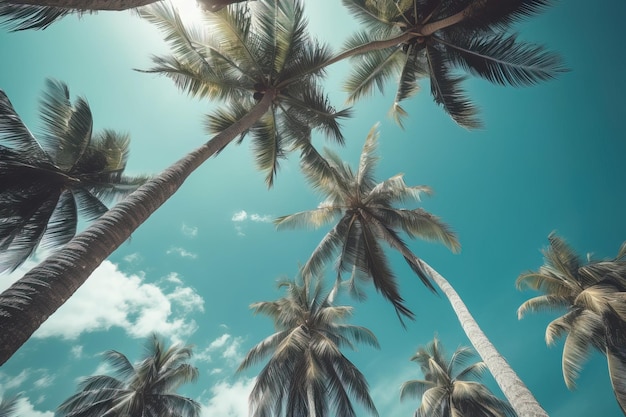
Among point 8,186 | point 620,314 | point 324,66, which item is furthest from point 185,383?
point 620,314

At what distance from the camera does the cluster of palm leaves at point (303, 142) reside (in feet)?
25.3

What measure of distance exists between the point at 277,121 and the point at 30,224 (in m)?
10.0

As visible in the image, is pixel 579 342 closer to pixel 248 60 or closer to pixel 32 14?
pixel 248 60

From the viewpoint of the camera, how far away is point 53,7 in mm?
3885

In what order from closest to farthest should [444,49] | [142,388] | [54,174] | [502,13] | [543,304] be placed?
[502,13] → [444,49] → [54,174] → [543,304] → [142,388]

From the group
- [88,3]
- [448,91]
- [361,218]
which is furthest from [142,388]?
[448,91]

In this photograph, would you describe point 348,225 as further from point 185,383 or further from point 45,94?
point 185,383

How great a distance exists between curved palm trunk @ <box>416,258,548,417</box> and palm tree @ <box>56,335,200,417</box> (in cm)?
1519

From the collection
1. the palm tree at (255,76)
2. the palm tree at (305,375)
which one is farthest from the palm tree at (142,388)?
the palm tree at (255,76)

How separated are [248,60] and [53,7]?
4.89m

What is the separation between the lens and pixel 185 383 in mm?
16531

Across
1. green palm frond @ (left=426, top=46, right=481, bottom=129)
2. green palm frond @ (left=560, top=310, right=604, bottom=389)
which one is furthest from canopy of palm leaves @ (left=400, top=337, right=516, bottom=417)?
green palm frond @ (left=426, top=46, right=481, bottom=129)

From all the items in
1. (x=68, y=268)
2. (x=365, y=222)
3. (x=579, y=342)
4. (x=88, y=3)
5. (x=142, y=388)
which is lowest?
(x=68, y=268)

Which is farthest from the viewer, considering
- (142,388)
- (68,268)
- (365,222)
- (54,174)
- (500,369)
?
(142,388)
